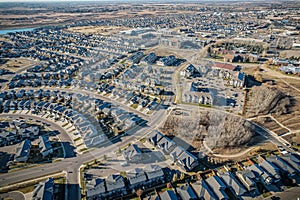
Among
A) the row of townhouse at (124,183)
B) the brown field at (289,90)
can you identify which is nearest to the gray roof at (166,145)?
the row of townhouse at (124,183)

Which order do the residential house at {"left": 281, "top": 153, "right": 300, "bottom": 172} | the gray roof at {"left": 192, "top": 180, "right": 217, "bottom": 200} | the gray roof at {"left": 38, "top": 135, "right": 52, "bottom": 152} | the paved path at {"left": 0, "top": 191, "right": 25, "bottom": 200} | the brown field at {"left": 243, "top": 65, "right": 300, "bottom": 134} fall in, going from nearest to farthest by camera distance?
1. the gray roof at {"left": 192, "top": 180, "right": 217, "bottom": 200}
2. the paved path at {"left": 0, "top": 191, "right": 25, "bottom": 200}
3. the residential house at {"left": 281, "top": 153, "right": 300, "bottom": 172}
4. the gray roof at {"left": 38, "top": 135, "right": 52, "bottom": 152}
5. the brown field at {"left": 243, "top": 65, "right": 300, "bottom": 134}

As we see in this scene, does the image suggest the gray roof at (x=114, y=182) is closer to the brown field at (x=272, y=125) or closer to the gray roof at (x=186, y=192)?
the gray roof at (x=186, y=192)

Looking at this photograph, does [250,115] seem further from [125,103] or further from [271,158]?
[125,103]

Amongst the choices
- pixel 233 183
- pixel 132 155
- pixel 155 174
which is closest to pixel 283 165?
pixel 233 183

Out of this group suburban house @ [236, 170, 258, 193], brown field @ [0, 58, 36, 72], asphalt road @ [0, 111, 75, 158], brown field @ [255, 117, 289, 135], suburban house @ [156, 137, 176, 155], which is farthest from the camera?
brown field @ [0, 58, 36, 72]

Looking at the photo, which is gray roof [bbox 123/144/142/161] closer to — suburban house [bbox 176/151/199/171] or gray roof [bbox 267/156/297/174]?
suburban house [bbox 176/151/199/171]

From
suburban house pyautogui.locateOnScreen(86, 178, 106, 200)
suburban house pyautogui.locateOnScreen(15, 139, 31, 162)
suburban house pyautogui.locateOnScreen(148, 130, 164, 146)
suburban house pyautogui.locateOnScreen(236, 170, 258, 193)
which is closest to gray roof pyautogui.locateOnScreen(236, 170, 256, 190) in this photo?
suburban house pyautogui.locateOnScreen(236, 170, 258, 193)
